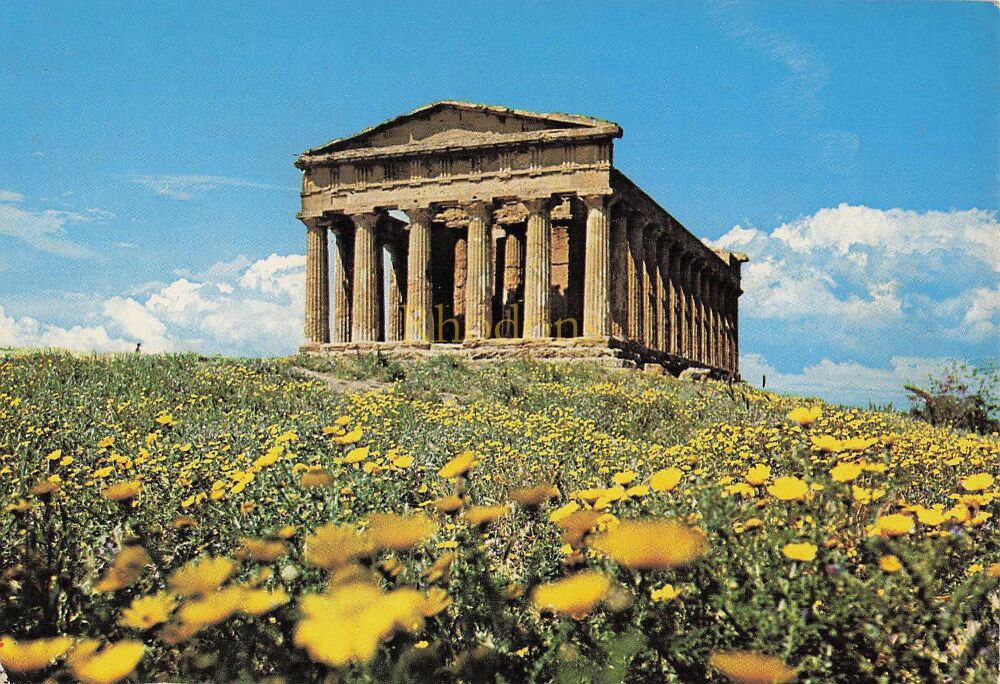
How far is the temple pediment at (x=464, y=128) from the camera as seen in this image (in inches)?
1044

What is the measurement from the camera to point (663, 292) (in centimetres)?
3338

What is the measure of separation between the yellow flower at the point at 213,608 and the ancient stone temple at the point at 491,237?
23665 mm

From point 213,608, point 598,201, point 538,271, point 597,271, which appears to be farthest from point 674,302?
point 213,608

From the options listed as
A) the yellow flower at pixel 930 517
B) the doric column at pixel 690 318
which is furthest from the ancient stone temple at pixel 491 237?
the yellow flower at pixel 930 517

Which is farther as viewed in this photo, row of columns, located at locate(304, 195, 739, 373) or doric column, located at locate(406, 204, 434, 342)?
doric column, located at locate(406, 204, 434, 342)

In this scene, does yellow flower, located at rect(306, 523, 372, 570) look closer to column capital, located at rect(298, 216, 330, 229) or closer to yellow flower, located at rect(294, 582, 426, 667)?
yellow flower, located at rect(294, 582, 426, 667)

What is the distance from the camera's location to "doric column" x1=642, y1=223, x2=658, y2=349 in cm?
3147

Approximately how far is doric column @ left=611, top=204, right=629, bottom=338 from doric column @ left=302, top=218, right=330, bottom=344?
10.3 meters

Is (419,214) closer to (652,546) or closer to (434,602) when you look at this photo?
(434,602)

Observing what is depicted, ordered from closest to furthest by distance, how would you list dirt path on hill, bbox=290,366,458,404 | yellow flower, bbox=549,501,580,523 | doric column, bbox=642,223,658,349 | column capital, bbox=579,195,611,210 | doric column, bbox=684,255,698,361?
yellow flower, bbox=549,501,580,523, dirt path on hill, bbox=290,366,458,404, column capital, bbox=579,195,611,210, doric column, bbox=642,223,658,349, doric column, bbox=684,255,698,361

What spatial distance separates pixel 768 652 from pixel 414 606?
4.87ft

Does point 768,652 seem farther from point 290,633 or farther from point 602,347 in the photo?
point 602,347

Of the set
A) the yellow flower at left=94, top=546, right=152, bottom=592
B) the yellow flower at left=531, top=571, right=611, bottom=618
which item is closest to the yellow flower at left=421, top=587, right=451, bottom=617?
the yellow flower at left=531, top=571, right=611, bottom=618

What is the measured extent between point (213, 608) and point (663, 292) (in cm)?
3197
